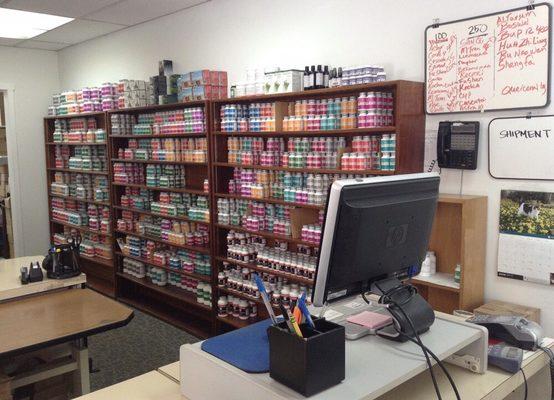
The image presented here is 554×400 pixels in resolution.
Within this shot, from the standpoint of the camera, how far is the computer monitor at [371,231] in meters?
1.31

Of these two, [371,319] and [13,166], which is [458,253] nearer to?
[371,319]

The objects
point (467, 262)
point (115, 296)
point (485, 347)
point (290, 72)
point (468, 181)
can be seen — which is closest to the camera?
point (485, 347)

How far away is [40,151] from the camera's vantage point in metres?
6.96

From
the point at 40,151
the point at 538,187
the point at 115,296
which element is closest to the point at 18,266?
the point at 115,296

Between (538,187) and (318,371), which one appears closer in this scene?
(318,371)

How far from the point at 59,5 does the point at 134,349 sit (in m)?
3.20

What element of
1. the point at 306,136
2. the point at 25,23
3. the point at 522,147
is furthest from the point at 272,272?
the point at 25,23

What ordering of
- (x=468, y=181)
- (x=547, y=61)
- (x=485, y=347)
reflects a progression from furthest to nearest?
(x=468, y=181) < (x=547, y=61) < (x=485, y=347)

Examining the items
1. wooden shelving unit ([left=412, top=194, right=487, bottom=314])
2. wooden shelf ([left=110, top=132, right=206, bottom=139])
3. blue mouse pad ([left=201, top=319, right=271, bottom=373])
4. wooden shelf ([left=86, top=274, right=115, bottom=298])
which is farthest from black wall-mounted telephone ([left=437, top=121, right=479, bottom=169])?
wooden shelf ([left=86, top=274, right=115, bottom=298])

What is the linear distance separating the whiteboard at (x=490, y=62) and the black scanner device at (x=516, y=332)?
4.23 feet

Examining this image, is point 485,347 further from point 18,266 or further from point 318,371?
point 18,266

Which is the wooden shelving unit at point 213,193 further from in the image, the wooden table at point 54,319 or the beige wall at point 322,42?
the wooden table at point 54,319

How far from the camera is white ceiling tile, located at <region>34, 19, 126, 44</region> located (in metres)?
5.44

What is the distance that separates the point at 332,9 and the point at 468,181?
5.23ft
